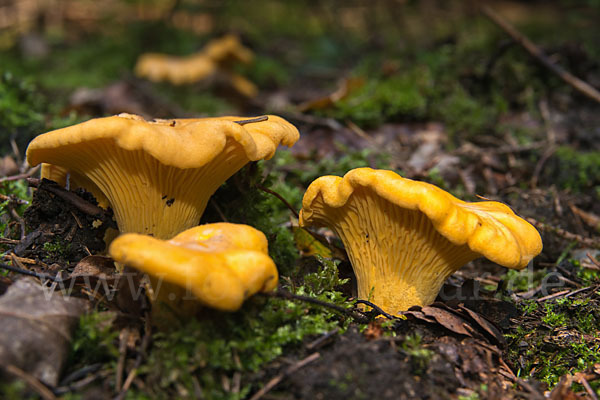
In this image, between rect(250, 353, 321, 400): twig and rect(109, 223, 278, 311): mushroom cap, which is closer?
rect(109, 223, 278, 311): mushroom cap

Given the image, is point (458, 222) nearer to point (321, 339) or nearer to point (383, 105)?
point (321, 339)

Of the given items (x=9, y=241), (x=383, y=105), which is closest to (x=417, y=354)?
(x=9, y=241)

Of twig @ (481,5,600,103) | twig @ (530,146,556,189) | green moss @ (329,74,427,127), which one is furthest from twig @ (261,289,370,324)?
twig @ (481,5,600,103)

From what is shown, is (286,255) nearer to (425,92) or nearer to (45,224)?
(45,224)

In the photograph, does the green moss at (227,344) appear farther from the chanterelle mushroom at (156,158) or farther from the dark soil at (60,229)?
the dark soil at (60,229)

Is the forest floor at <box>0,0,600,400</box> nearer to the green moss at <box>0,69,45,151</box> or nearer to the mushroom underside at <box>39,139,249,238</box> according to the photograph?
the green moss at <box>0,69,45,151</box>

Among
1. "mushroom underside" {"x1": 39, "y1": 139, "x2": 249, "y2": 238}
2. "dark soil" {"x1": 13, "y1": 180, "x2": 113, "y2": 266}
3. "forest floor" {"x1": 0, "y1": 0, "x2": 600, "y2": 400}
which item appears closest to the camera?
"forest floor" {"x1": 0, "y1": 0, "x2": 600, "y2": 400}
